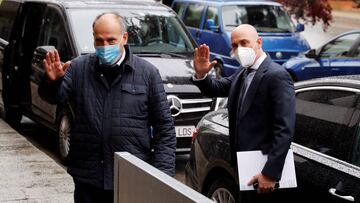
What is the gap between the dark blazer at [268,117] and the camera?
4383 millimetres

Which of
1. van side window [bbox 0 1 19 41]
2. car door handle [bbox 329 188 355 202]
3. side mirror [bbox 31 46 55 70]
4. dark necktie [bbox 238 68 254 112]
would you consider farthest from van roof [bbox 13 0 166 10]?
car door handle [bbox 329 188 355 202]

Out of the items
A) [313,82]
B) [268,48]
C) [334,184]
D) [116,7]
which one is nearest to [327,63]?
[268,48]

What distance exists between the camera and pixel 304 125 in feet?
16.8

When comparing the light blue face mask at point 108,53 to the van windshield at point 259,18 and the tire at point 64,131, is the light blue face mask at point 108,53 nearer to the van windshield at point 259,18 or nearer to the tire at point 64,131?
the tire at point 64,131

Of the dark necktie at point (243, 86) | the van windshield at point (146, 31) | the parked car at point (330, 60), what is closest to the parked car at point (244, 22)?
the parked car at point (330, 60)

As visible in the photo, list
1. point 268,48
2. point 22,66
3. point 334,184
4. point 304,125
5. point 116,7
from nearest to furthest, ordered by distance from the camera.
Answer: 1. point 334,184
2. point 304,125
3. point 116,7
4. point 22,66
5. point 268,48

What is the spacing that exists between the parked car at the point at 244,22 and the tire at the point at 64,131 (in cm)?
692

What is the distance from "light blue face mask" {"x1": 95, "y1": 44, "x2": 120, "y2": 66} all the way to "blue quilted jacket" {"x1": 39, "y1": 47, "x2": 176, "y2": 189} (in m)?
0.08

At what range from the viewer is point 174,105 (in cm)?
845

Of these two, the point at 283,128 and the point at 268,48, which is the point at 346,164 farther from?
the point at 268,48

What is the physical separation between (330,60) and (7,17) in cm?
572

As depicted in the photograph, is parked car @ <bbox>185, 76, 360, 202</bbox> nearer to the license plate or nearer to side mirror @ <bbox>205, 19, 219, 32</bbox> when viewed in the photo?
the license plate

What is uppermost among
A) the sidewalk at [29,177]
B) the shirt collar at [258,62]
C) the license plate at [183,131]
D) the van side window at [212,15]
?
the shirt collar at [258,62]

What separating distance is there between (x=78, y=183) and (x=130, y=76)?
0.68 m
